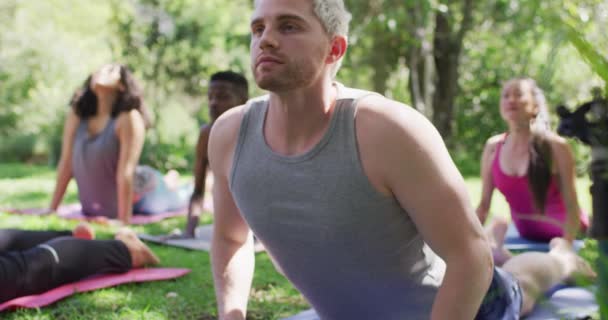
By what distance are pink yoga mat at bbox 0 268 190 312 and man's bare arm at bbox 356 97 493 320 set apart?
222 centimetres

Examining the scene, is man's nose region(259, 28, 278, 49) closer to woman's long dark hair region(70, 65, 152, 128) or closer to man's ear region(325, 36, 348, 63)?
man's ear region(325, 36, 348, 63)

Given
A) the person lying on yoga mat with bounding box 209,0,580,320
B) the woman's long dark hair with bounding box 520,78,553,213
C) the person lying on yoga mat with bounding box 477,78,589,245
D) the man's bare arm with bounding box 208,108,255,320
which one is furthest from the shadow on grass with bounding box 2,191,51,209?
the person lying on yoga mat with bounding box 209,0,580,320

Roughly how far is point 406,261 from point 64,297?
2.18m

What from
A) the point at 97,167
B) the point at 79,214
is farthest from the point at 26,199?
the point at 97,167

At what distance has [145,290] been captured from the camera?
3723 mm

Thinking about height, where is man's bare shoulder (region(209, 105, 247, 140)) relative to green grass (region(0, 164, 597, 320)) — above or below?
above

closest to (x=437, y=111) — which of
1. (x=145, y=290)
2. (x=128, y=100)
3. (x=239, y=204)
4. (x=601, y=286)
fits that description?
(x=128, y=100)

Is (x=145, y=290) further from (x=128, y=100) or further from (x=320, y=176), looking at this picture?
(x=128, y=100)

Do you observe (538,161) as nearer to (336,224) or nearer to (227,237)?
(227,237)

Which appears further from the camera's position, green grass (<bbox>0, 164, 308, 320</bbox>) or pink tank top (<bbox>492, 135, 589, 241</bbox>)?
pink tank top (<bbox>492, 135, 589, 241</bbox>)

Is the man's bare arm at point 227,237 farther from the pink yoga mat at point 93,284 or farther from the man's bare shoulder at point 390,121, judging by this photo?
the pink yoga mat at point 93,284

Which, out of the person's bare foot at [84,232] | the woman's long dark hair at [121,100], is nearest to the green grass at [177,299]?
the person's bare foot at [84,232]

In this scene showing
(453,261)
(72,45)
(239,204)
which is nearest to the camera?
(453,261)

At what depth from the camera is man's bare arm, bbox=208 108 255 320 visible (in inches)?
87.4
